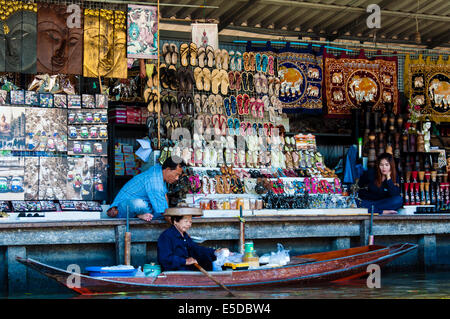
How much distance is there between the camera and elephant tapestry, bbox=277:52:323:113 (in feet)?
39.4

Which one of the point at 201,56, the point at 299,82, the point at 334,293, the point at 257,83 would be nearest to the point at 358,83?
the point at 299,82

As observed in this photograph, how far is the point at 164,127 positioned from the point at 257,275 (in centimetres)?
297

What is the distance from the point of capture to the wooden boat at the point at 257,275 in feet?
22.6

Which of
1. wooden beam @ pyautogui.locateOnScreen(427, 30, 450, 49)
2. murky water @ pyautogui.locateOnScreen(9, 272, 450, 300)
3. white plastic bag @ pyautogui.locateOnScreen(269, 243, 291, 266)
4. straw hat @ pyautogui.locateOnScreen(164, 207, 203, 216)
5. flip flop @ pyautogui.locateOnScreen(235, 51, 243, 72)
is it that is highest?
wooden beam @ pyautogui.locateOnScreen(427, 30, 450, 49)

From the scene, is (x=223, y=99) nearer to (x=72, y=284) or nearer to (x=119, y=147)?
(x=119, y=147)

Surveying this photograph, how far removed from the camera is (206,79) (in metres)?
10.1

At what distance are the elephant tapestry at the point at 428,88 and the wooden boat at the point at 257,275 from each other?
460 centimetres

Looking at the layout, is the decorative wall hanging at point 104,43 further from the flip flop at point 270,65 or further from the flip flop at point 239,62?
the flip flop at point 270,65

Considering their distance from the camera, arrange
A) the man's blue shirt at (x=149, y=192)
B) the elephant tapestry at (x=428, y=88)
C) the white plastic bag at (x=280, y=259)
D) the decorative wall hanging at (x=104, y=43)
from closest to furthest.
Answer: the white plastic bag at (x=280, y=259) < the man's blue shirt at (x=149, y=192) < the decorative wall hanging at (x=104, y=43) < the elephant tapestry at (x=428, y=88)

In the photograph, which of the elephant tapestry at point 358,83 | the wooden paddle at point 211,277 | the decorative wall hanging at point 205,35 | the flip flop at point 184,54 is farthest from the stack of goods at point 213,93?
the wooden paddle at point 211,277

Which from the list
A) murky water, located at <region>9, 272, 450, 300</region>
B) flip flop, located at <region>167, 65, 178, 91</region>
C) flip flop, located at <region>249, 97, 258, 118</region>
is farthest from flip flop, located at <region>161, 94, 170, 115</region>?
murky water, located at <region>9, 272, 450, 300</region>

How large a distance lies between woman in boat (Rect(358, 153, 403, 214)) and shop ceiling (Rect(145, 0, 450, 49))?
2.69 metres

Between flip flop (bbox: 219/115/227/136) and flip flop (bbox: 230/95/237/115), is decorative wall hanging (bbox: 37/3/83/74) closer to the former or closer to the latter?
flip flop (bbox: 219/115/227/136)

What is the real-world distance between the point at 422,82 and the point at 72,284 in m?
8.10
